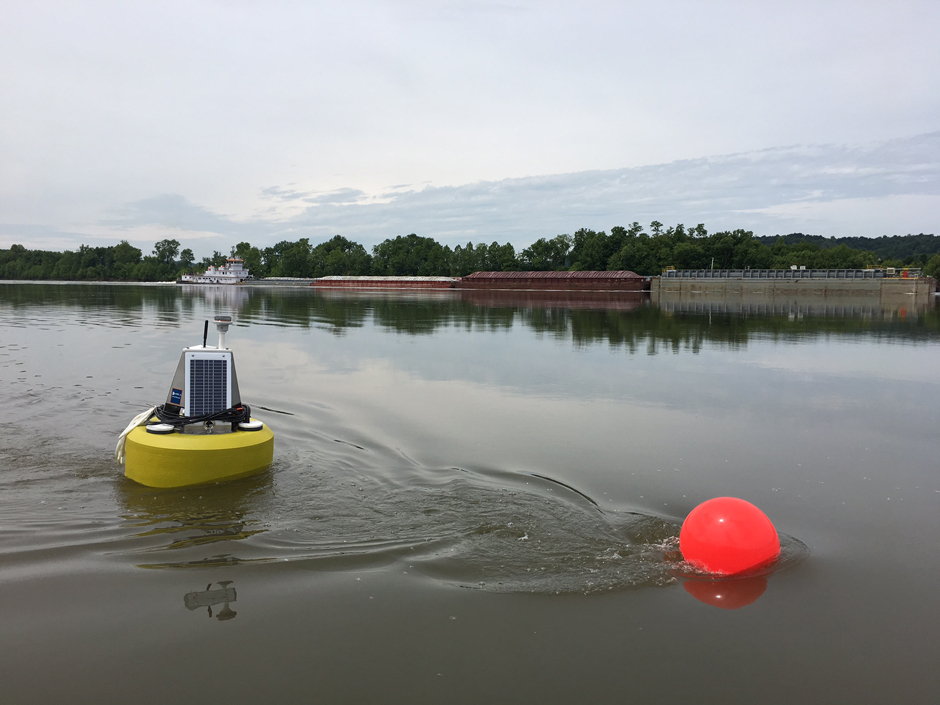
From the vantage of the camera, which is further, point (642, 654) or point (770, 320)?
point (770, 320)

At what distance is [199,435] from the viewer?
8.84 m

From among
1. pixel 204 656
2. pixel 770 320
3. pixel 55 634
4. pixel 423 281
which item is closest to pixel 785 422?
pixel 204 656

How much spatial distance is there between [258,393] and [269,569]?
9.66 meters

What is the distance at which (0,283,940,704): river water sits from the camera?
4852 mm

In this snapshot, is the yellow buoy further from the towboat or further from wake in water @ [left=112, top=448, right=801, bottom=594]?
wake in water @ [left=112, top=448, right=801, bottom=594]

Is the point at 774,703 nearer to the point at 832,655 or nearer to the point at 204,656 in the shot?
the point at 832,655

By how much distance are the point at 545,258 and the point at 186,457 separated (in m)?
139

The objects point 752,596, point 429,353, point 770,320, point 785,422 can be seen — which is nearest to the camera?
point 752,596

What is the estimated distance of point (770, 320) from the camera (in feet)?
134

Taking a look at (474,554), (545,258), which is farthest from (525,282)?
(474,554)

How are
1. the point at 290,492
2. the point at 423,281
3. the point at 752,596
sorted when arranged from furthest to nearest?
the point at 423,281 < the point at 290,492 < the point at 752,596

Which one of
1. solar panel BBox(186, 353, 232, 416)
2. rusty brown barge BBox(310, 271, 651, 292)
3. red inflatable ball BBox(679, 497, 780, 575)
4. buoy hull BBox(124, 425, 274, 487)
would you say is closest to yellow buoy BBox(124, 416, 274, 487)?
buoy hull BBox(124, 425, 274, 487)

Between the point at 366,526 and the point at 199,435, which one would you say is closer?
the point at 366,526

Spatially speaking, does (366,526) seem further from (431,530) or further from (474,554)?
(474,554)
